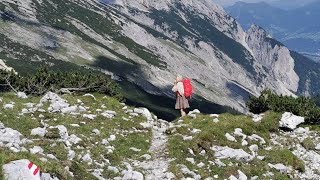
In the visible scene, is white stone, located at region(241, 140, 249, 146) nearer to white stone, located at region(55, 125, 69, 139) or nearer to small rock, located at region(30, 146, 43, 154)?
white stone, located at region(55, 125, 69, 139)

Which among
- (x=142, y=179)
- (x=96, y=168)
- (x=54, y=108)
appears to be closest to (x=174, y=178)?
(x=142, y=179)

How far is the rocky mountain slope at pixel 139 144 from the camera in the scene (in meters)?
17.8

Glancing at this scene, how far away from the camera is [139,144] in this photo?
2288 cm

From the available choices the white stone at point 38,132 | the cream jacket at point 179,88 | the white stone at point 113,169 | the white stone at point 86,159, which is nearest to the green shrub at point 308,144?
the cream jacket at point 179,88

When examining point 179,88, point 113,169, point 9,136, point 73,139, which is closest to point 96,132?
point 73,139

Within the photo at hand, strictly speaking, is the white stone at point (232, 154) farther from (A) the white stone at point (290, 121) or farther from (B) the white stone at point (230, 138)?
(A) the white stone at point (290, 121)

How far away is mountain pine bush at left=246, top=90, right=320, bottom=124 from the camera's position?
2956cm

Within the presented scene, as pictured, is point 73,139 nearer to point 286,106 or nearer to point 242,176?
point 242,176

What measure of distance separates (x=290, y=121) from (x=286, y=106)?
312cm

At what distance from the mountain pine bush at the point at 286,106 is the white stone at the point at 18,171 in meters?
21.9

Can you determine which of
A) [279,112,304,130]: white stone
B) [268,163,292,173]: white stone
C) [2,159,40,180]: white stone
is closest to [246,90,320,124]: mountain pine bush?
[279,112,304,130]: white stone

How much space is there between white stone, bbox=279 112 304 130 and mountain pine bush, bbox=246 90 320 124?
102cm

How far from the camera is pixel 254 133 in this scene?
84.1ft

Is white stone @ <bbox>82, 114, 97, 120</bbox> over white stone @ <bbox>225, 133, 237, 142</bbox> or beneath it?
beneath
